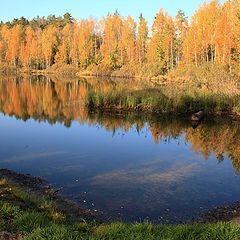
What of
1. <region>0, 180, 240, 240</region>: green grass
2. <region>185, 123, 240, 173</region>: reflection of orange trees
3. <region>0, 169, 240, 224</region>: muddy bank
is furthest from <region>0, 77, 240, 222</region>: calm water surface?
<region>0, 180, 240, 240</region>: green grass

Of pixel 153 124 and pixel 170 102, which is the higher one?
pixel 170 102

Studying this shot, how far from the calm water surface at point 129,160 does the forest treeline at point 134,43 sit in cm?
2076

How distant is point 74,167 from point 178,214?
4.02 m

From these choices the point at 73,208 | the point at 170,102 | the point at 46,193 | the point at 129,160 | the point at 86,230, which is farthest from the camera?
the point at 170,102

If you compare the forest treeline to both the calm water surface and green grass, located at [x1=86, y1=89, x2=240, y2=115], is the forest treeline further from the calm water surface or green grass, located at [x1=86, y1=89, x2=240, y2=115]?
the calm water surface

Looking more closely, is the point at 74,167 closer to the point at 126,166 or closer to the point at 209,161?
the point at 126,166

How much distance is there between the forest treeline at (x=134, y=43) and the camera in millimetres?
36719

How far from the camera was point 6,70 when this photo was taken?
238 feet

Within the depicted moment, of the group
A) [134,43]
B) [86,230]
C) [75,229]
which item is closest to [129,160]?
[86,230]

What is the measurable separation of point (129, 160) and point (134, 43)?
59482mm

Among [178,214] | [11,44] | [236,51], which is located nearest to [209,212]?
[178,214]

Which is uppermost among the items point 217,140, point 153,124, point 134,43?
point 134,43

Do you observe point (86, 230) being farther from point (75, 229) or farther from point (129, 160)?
point (129, 160)

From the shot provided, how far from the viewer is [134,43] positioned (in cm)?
6600
